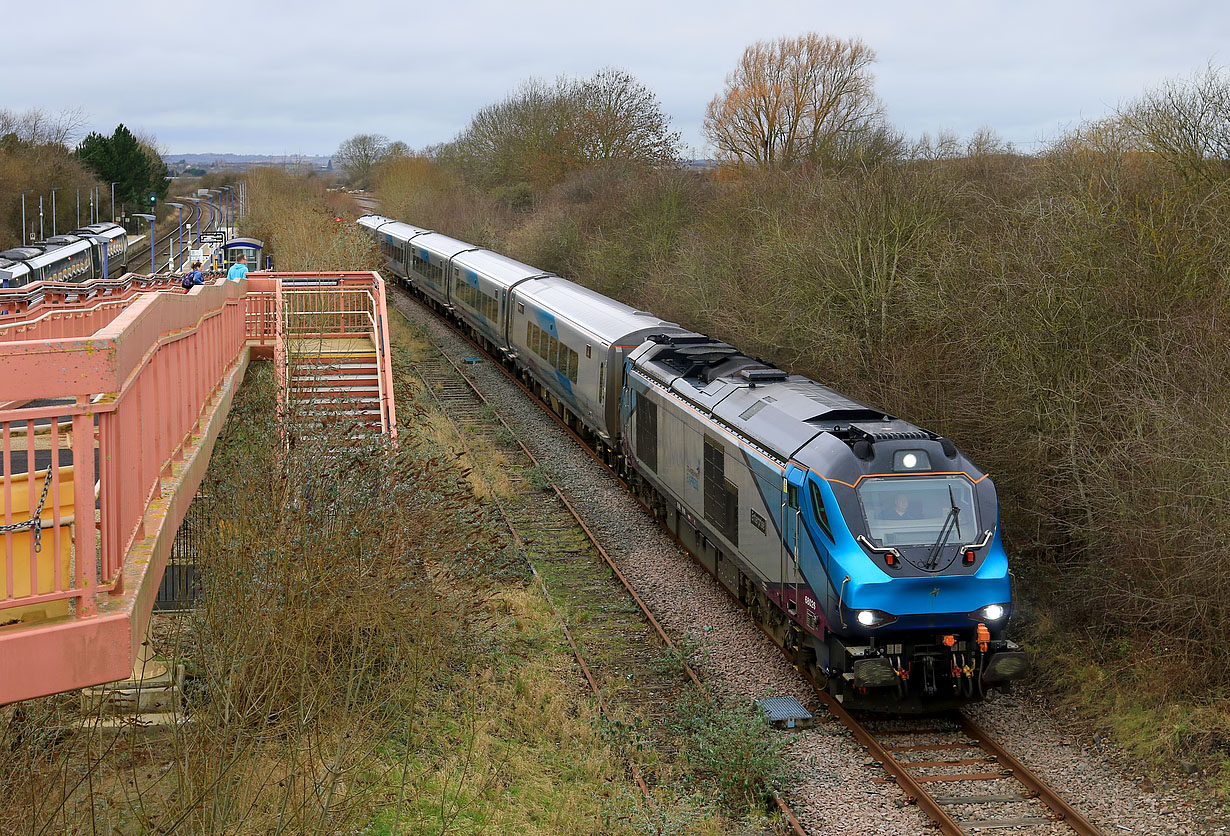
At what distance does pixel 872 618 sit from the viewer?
9.98m

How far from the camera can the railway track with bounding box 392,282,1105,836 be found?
888cm

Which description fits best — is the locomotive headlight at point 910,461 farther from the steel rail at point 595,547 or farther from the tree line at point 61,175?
the tree line at point 61,175

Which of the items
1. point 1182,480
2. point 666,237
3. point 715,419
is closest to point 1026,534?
point 1182,480

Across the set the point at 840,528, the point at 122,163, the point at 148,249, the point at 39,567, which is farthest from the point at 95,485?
the point at 122,163

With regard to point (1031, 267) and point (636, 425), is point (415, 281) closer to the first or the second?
point (636, 425)

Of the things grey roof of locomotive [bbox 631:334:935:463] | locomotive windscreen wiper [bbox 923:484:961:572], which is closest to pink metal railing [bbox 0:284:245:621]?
grey roof of locomotive [bbox 631:334:935:463]

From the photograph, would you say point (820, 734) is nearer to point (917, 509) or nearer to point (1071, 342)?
point (917, 509)

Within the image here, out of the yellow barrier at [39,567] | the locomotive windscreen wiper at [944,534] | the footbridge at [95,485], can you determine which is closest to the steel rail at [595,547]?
the locomotive windscreen wiper at [944,534]

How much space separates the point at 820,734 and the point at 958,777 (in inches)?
55.5

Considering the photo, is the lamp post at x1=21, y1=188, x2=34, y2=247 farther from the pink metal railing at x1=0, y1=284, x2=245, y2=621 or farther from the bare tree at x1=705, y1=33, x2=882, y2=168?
the pink metal railing at x1=0, y1=284, x2=245, y2=621

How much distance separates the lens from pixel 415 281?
128ft

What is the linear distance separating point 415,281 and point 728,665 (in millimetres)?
29346

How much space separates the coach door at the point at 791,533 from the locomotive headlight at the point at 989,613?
1.67 m

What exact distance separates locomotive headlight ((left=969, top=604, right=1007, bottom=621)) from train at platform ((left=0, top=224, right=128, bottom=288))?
2754 cm
